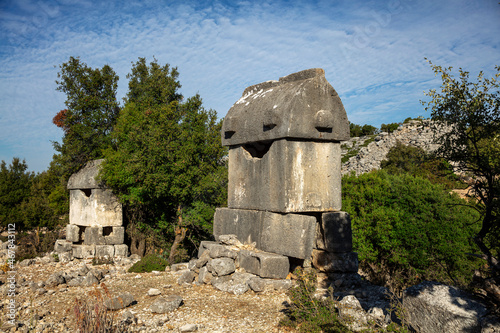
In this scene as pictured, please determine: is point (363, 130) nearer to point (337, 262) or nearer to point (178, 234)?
point (178, 234)

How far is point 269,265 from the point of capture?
575cm

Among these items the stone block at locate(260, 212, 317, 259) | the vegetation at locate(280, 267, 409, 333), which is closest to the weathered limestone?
the stone block at locate(260, 212, 317, 259)

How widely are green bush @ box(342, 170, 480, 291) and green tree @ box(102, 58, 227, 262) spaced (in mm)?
3880

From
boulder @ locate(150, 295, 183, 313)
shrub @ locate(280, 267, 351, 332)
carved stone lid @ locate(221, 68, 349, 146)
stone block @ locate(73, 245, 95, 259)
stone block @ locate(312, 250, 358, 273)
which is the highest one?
carved stone lid @ locate(221, 68, 349, 146)

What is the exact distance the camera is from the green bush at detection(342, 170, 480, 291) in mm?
9570

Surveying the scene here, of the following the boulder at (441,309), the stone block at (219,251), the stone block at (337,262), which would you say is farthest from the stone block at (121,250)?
the boulder at (441,309)

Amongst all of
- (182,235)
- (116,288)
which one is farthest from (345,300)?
(182,235)

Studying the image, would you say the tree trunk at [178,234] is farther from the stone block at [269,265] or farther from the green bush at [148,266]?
the stone block at [269,265]

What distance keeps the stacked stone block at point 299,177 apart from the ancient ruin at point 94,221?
5.82 m

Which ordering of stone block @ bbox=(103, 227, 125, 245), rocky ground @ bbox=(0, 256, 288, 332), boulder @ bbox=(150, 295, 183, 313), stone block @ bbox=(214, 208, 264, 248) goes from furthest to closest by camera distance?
stone block @ bbox=(103, 227, 125, 245)
stone block @ bbox=(214, 208, 264, 248)
boulder @ bbox=(150, 295, 183, 313)
rocky ground @ bbox=(0, 256, 288, 332)

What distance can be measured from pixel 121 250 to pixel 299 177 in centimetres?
702

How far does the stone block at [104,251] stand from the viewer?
35.2 feet

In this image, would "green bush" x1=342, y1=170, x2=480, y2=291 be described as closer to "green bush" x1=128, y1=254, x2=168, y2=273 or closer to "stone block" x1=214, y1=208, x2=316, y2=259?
"stone block" x1=214, y1=208, x2=316, y2=259

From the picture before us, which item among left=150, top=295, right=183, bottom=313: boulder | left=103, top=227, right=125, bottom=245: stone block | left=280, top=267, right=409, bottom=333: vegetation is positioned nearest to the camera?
left=280, top=267, right=409, bottom=333: vegetation
